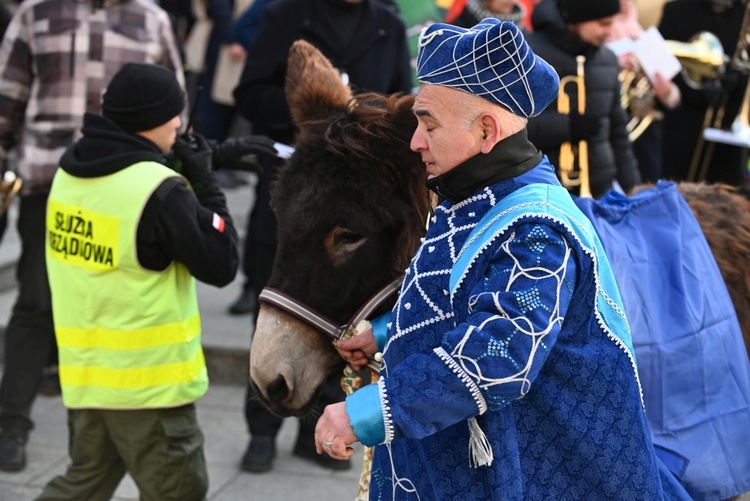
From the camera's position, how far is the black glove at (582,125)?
459cm

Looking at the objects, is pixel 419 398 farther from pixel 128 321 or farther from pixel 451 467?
pixel 128 321

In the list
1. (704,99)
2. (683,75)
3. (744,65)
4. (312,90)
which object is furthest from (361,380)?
(744,65)

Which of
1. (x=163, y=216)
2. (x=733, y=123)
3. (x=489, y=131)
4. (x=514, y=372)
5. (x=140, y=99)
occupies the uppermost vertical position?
(x=489, y=131)

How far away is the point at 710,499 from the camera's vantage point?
2920mm

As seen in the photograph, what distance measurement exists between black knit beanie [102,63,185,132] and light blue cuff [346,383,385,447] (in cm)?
203

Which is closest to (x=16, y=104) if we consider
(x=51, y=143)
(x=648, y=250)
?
(x=51, y=143)

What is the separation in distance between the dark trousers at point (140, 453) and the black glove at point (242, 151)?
3.03ft

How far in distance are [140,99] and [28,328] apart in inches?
73.8

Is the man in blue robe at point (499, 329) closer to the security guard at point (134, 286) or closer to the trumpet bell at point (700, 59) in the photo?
the security guard at point (134, 286)

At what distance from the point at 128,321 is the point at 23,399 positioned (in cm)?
167

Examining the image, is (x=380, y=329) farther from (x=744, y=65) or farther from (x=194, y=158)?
(x=744, y=65)

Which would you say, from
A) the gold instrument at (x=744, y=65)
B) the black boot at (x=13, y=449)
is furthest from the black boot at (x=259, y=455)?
the gold instrument at (x=744, y=65)

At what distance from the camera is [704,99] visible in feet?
22.8

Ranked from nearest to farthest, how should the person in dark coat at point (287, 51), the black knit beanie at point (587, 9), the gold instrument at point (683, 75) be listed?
the black knit beanie at point (587, 9)
the person in dark coat at point (287, 51)
the gold instrument at point (683, 75)
